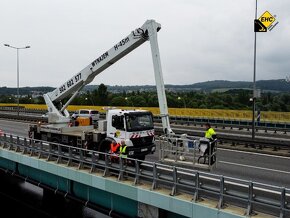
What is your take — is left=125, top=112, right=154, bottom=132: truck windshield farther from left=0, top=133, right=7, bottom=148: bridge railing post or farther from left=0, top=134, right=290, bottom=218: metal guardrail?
left=0, top=133, right=7, bottom=148: bridge railing post

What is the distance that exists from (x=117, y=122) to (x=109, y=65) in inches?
186

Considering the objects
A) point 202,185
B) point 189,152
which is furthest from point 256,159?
point 202,185

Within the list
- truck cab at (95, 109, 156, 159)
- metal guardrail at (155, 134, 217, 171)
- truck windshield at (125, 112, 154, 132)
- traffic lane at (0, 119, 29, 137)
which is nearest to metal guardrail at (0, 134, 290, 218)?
metal guardrail at (155, 134, 217, 171)

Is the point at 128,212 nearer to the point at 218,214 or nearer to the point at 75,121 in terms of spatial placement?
the point at 218,214

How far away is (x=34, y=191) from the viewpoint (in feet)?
81.4

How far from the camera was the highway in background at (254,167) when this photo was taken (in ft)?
46.9

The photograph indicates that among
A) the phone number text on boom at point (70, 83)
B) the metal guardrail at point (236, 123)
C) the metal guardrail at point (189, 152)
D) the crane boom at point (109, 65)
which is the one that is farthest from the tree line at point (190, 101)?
the metal guardrail at point (189, 152)

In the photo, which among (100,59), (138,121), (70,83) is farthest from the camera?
(70,83)

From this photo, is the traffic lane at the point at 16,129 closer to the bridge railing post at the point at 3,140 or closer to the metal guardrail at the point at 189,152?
the bridge railing post at the point at 3,140

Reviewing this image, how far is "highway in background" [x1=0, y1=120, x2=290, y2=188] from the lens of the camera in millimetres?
14298

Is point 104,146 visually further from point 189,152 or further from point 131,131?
point 189,152

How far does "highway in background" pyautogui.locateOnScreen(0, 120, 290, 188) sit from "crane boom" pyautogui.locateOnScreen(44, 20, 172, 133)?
141 inches

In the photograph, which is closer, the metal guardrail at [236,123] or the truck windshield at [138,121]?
the truck windshield at [138,121]

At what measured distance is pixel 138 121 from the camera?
15438 millimetres
